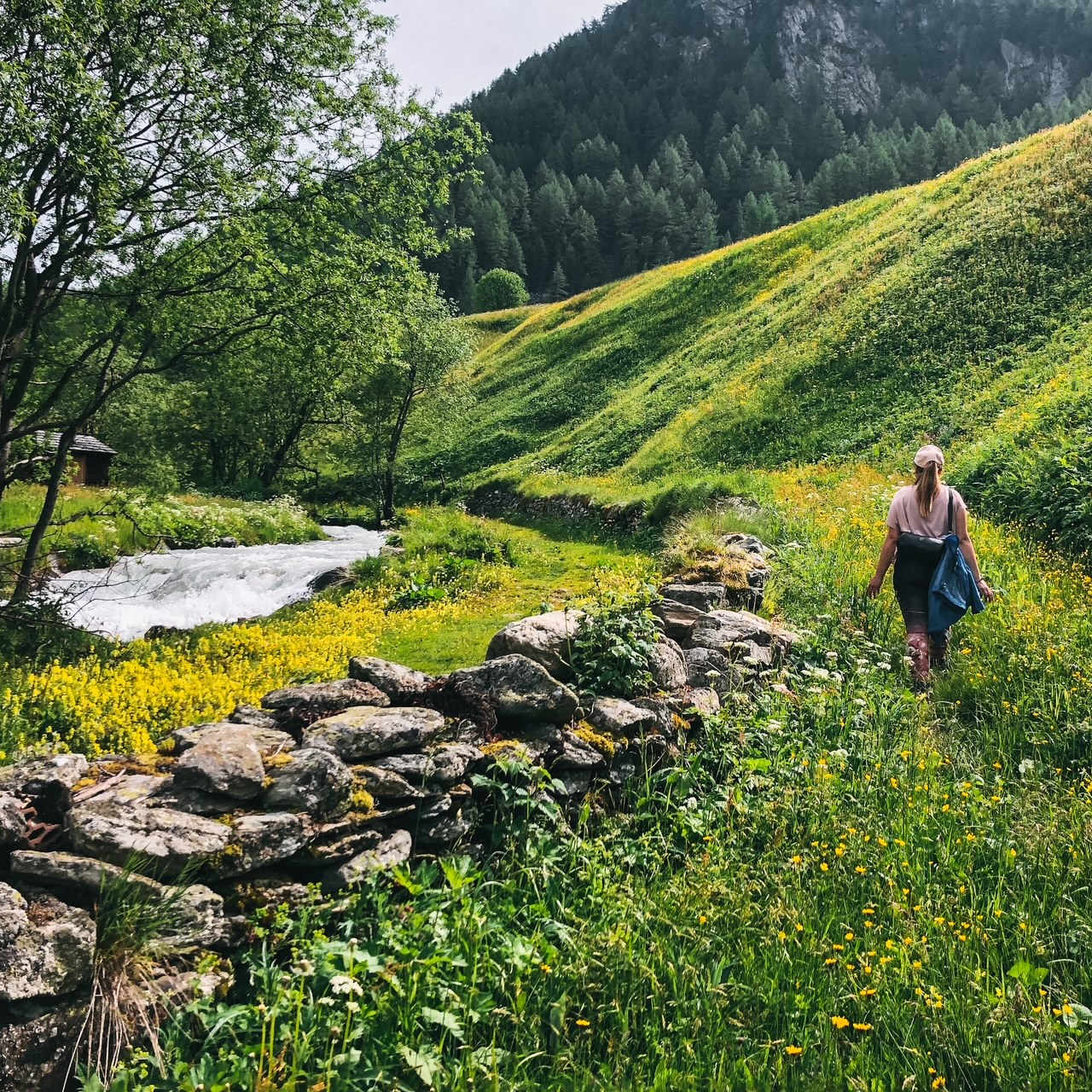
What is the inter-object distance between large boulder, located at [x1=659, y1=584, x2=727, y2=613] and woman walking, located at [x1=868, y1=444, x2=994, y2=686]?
6.54ft

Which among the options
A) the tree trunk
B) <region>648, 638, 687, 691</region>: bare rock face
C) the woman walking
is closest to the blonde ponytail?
the woman walking

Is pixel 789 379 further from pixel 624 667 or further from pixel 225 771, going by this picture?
pixel 225 771

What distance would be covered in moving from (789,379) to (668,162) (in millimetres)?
129904

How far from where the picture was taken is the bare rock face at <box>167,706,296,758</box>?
4359mm

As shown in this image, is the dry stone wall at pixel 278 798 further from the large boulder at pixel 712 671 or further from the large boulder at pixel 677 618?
the large boulder at pixel 677 618

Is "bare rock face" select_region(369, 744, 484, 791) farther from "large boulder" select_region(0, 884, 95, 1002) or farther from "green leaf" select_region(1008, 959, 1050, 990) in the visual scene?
"green leaf" select_region(1008, 959, 1050, 990)

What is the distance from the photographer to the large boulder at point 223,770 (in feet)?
12.6

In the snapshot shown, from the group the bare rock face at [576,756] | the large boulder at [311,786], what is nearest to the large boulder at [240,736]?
the large boulder at [311,786]

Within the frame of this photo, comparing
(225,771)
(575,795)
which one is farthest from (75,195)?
(575,795)

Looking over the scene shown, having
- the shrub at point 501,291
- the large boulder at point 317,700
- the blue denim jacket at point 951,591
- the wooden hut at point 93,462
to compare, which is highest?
the shrub at point 501,291

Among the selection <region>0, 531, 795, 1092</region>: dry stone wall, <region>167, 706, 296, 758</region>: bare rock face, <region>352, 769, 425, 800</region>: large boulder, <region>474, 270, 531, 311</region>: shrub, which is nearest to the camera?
<region>0, 531, 795, 1092</region>: dry stone wall

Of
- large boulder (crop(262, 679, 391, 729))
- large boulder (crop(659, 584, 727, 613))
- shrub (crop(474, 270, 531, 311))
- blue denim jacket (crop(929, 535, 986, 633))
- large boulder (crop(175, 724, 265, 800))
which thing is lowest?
blue denim jacket (crop(929, 535, 986, 633))

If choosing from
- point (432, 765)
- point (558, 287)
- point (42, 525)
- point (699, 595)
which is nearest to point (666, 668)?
point (699, 595)

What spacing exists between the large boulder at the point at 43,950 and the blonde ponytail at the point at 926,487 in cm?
805
